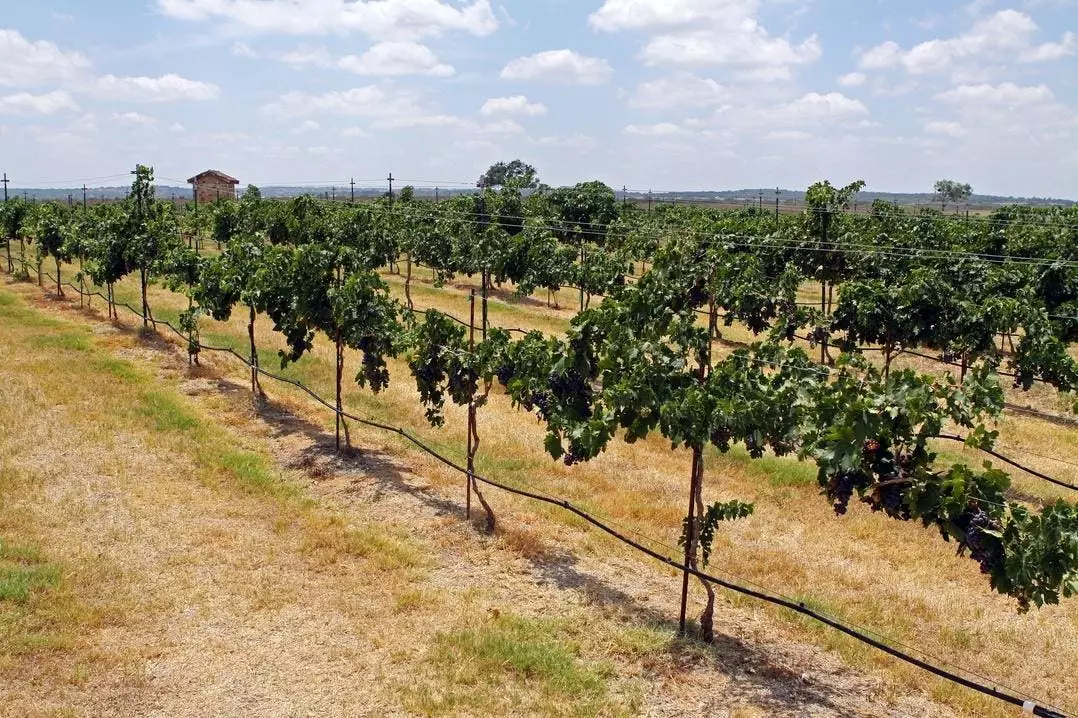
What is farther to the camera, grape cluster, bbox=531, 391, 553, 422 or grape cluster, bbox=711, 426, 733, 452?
grape cluster, bbox=531, 391, 553, 422

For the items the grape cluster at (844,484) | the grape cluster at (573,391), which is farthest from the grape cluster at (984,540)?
the grape cluster at (573,391)

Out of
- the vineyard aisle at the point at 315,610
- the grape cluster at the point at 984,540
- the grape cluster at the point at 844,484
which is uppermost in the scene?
the grape cluster at the point at 844,484

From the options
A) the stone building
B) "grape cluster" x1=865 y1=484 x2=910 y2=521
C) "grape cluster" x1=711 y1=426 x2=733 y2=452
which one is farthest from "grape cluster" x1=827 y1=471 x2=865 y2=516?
the stone building

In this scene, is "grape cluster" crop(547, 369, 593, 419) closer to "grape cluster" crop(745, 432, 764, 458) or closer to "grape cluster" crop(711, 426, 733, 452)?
"grape cluster" crop(711, 426, 733, 452)

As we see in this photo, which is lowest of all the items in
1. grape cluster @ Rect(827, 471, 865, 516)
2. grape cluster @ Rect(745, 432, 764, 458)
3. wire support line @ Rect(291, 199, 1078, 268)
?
grape cluster @ Rect(827, 471, 865, 516)

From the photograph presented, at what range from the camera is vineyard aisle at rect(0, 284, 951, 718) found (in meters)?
8.41

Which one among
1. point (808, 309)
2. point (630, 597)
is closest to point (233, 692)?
point (630, 597)

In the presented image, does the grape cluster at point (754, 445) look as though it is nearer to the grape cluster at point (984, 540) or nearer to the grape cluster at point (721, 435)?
the grape cluster at point (721, 435)

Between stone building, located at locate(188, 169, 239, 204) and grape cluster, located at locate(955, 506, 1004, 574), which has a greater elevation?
stone building, located at locate(188, 169, 239, 204)

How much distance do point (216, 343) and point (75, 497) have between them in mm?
12616

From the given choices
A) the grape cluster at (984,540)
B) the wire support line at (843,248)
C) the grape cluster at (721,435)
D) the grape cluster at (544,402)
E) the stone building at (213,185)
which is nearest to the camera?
the grape cluster at (984,540)

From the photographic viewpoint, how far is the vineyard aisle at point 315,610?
8.41 m

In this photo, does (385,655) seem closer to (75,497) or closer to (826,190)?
(75,497)

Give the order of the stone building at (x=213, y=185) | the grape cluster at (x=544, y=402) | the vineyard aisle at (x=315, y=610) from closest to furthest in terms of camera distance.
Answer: the vineyard aisle at (x=315, y=610) → the grape cluster at (x=544, y=402) → the stone building at (x=213, y=185)
